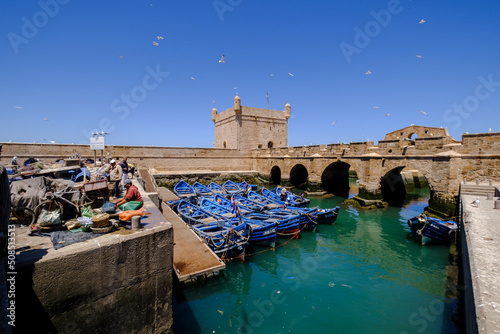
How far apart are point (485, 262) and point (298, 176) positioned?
2429cm

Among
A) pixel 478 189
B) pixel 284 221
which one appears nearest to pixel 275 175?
pixel 284 221

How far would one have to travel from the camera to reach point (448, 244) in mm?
11023

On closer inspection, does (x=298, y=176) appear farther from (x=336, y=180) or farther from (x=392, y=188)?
(x=392, y=188)

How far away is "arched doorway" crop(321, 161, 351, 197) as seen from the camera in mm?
23653

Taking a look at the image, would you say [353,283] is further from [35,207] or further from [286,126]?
[286,126]

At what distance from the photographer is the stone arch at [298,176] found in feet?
90.4

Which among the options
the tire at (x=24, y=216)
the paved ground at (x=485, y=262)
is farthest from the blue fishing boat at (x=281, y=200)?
the tire at (x=24, y=216)

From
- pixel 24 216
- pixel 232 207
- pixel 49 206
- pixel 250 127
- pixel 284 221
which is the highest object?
pixel 250 127

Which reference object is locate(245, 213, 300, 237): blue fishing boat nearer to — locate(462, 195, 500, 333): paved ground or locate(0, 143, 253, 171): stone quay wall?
locate(462, 195, 500, 333): paved ground

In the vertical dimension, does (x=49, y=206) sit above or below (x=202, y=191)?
above

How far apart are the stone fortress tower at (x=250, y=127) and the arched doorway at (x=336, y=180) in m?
12.7

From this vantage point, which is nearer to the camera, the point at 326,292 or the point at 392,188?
the point at 326,292

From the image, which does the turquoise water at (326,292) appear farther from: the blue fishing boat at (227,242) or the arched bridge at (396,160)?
the arched bridge at (396,160)

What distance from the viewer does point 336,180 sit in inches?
965
